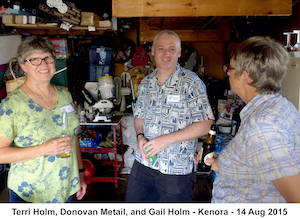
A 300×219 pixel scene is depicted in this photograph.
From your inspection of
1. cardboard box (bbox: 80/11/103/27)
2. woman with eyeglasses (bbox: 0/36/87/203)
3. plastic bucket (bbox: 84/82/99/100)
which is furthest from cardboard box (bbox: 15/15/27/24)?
woman with eyeglasses (bbox: 0/36/87/203)

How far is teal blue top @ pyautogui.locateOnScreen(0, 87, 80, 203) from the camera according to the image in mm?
1336

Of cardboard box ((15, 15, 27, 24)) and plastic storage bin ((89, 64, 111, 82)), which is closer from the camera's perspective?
cardboard box ((15, 15, 27, 24))

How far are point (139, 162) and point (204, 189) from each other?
1833mm

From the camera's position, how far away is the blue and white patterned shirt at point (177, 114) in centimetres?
169

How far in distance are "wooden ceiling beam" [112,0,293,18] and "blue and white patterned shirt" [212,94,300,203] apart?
4.01 feet

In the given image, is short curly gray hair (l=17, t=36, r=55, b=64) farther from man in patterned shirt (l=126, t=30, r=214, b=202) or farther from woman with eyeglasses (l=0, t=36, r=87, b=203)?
man in patterned shirt (l=126, t=30, r=214, b=202)

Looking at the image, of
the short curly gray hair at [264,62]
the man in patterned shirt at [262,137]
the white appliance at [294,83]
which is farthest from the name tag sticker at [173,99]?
the white appliance at [294,83]

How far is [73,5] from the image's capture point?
119 inches

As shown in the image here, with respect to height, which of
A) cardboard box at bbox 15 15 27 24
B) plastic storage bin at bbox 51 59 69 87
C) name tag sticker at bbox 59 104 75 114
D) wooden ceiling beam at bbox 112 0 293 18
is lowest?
name tag sticker at bbox 59 104 75 114

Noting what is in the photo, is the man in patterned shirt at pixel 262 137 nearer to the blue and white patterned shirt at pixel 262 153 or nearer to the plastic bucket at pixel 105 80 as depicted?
the blue and white patterned shirt at pixel 262 153

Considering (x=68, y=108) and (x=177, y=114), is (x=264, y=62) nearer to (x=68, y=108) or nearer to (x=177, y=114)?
(x=177, y=114)

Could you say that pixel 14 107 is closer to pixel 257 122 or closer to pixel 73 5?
pixel 257 122
